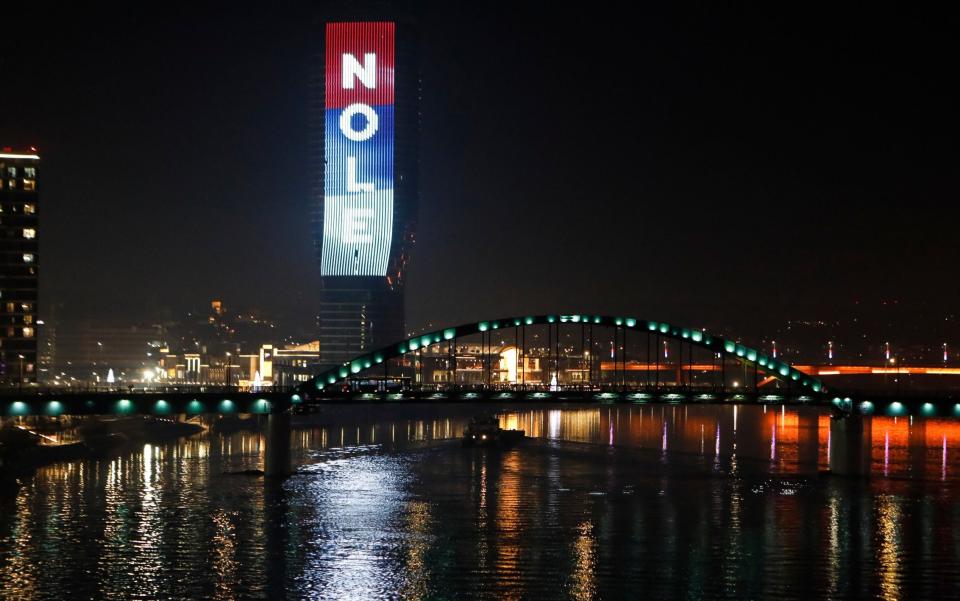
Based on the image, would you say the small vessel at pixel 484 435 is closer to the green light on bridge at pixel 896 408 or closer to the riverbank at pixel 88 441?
the riverbank at pixel 88 441

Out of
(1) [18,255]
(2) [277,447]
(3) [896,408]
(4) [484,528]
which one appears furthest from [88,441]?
(3) [896,408]

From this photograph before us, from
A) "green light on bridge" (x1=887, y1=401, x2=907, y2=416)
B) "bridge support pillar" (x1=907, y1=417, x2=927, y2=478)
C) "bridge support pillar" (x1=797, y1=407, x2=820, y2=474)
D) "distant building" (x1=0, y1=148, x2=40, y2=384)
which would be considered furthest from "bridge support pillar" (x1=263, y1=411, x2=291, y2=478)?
"distant building" (x1=0, y1=148, x2=40, y2=384)

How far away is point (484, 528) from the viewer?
6369 cm

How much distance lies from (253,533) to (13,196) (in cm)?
9594

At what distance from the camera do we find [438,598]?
158 ft

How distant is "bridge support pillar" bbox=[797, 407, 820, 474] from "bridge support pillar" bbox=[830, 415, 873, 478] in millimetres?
3789

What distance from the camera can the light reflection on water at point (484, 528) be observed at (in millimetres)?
50656

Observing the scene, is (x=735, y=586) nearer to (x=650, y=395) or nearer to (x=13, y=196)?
(x=650, y=395)

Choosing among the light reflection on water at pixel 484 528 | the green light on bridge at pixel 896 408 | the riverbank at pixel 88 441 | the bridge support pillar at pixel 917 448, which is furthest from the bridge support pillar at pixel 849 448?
the riverbank at pixel 88 441

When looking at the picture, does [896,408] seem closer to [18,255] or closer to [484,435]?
[484,435]

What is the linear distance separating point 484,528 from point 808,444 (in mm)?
69887

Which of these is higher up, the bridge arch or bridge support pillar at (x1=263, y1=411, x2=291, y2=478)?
the bridge arch

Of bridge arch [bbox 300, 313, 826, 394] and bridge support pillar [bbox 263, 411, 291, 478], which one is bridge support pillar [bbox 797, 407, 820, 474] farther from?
bridge support pillar [bbox 263, 411, 291, 478]

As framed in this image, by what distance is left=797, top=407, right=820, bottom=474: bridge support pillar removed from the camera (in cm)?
10038
